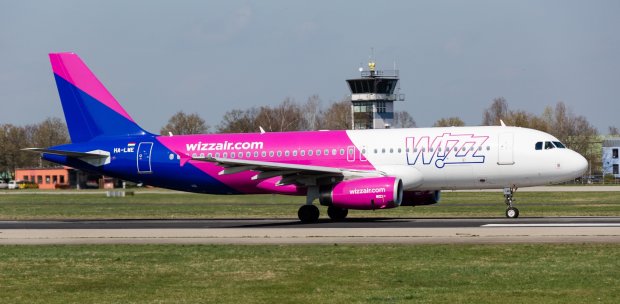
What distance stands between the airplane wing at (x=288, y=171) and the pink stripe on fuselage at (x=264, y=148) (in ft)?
3.62

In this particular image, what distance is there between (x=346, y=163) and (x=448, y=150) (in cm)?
407

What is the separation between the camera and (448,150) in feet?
125

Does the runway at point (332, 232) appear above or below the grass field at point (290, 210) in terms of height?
below

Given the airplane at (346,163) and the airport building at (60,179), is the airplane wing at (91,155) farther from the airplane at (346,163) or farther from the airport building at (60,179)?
the airport building at (60,179)

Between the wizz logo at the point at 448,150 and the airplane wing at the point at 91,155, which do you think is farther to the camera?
the airplane wing at the point at 91,155

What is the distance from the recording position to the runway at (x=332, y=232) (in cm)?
2831

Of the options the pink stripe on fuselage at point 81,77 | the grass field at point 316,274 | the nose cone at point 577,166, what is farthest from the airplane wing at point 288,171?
the grass field at point 316,274

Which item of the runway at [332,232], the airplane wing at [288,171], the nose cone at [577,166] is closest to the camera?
the runway at [332,232]

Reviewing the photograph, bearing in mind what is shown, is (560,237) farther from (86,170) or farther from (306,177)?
(86,170)

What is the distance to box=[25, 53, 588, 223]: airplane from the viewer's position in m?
37.8

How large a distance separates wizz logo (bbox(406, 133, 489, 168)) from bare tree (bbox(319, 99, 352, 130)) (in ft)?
368

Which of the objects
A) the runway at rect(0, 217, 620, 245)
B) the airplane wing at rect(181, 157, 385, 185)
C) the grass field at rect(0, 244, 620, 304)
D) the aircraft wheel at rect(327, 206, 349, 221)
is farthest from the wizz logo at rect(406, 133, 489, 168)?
the grass field at rect(0, 244, 620, 304)

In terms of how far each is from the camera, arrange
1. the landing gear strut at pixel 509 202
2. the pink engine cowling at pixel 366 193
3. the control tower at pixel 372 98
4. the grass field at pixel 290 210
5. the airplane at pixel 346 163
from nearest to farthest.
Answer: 1. the pink engine cowling at pixel 366 193
2. the airplane at pixel 346 163
3. the landing gear strut at pixel 509 202
4. the grass field at pixel 290 210
5. the control tower at pixel 372 98

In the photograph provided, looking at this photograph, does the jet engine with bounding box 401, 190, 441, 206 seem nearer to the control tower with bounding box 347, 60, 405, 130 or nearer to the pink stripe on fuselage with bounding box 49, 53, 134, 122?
the pink stripe on fuselage with bounding box 49, 53, 134, 122
